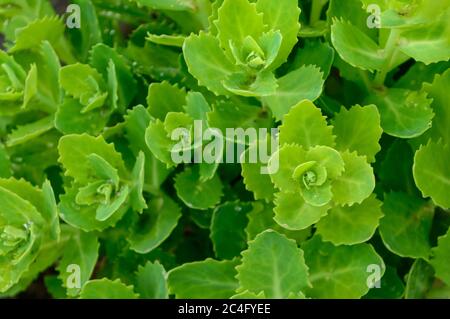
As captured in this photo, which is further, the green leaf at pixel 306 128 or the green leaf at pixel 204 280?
the green leaf at pixel 204 280

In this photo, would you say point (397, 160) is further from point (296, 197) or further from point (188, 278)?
point (188, 278)

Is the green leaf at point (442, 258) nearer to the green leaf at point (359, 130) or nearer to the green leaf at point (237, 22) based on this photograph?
the green leaf at point (359, 130)

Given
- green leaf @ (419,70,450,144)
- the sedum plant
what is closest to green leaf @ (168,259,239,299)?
the sedum plant

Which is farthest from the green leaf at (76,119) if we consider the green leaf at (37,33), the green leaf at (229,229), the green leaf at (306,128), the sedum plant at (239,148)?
the green leaf at (306,128)

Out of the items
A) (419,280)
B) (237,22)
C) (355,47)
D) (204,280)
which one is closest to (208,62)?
(237,22)

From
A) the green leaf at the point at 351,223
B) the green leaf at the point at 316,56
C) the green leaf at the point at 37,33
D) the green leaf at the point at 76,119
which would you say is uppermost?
the green leaf at the point at 37,33

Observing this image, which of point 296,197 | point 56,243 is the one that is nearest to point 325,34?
point 296,197
